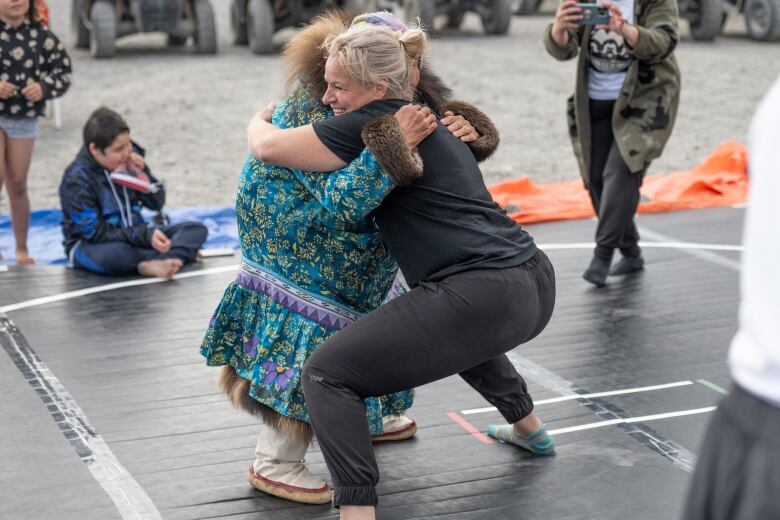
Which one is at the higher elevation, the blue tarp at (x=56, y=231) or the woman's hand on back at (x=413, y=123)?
the woman's hand on back at (x=413, y=123)

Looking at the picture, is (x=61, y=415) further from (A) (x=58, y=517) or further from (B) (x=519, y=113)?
(B) (x=519, y=113)

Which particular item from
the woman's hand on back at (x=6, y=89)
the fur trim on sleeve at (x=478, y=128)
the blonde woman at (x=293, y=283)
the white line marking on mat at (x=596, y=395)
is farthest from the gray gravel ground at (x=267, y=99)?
the fur trim on sleeve at (x=478, y=128)

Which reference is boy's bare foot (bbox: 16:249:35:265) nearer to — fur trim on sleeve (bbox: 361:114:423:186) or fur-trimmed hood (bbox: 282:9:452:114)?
fur-trimmed hood (bbox: 282:9:452:114)

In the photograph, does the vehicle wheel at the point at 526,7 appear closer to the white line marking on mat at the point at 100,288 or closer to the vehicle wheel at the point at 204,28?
the vehicle wheel at the point at 204,28

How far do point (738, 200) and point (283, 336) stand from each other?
4.60 metres

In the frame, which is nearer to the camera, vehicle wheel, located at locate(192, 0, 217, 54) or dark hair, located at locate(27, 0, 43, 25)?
dark hair, located at locate(27, 0, 43, 25)

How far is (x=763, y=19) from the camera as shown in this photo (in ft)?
50.1

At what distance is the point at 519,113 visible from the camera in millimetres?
11031

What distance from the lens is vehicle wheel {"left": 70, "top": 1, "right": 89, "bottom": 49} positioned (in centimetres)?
1379

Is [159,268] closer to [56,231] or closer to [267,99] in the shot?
[56,231]

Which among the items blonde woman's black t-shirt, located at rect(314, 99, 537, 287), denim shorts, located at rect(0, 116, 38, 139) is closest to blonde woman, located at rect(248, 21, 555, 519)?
blonde woman's black t-shirt, located at rect(314, 99, 537, 287)

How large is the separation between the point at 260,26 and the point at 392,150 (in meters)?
10.9

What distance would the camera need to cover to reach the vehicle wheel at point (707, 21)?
48.9 feet

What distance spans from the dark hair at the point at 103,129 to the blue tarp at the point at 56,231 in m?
0.79
